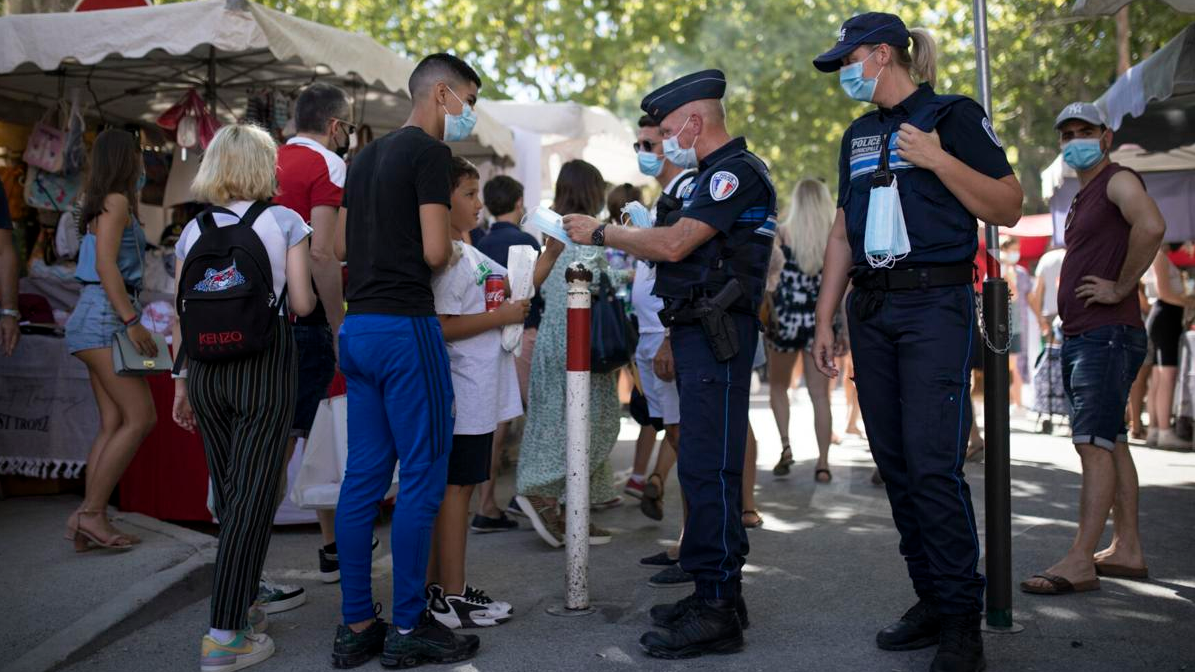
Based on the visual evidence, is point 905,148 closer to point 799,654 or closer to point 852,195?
point 852,195

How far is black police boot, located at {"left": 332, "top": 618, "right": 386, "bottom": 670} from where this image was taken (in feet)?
13.2

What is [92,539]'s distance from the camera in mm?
5441

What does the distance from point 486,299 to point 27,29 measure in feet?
13.0

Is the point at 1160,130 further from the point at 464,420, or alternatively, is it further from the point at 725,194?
the point at 464,420

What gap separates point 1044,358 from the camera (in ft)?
37.1

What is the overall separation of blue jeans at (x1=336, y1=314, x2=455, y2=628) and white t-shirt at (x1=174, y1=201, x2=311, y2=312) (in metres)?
0.41

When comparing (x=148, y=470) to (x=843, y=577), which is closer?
(x=843, y=577)

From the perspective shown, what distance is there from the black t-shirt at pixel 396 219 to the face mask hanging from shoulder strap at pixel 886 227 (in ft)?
4.89

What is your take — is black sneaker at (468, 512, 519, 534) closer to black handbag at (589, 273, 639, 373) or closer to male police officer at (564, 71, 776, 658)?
black handbag at (589, 273, 639, 373)

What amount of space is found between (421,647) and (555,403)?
8.57 feet

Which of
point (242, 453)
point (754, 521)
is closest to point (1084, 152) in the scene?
point (754, 521)

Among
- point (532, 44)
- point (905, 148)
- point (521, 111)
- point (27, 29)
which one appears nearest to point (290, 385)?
point (905, 148)

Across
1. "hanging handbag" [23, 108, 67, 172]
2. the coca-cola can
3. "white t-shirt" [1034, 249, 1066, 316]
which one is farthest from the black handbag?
"white t-shirt" [1034, 249, 1066, 316]

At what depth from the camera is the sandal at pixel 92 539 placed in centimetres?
542
